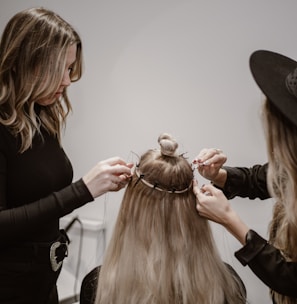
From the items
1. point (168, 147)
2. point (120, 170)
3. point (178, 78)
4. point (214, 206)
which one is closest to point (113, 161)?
point (120, 170)

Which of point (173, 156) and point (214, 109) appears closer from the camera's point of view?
point (173, 156)

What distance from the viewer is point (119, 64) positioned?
5.43ft

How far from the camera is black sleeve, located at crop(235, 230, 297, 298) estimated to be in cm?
80

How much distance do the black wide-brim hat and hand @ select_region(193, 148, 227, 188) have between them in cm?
37

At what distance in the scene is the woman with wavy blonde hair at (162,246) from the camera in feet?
2.99

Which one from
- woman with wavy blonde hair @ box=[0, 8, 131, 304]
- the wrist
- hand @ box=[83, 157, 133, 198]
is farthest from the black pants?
the wrist

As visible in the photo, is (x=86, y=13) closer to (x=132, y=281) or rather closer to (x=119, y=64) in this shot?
(x=119, y=64)

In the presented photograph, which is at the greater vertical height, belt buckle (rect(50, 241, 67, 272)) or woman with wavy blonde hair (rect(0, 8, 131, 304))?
woman with wavy blonde hair (rect(0, 8, 131, 304))

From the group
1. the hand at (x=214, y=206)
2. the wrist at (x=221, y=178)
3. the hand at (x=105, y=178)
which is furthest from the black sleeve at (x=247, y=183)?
the hand at (x=105, y=178)

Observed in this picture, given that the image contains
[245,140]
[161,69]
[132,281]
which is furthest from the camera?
[161,69]

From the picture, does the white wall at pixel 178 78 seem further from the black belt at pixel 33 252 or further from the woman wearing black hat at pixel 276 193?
the black belt at pixel 33 252

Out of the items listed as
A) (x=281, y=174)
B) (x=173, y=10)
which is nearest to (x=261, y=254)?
(x=281, y=174)

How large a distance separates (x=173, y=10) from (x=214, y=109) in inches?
18.4

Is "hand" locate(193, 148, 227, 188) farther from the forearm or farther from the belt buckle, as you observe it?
the belt buckle
